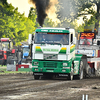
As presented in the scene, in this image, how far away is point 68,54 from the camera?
19609 mm

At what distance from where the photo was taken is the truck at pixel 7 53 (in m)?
33.7

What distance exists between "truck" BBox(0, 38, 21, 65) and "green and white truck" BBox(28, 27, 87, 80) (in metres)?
13.1

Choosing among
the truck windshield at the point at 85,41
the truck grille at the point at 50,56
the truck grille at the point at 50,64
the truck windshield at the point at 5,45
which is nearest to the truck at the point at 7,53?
the truck windshield at the point at 5,45

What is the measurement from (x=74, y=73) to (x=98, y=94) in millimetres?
7470

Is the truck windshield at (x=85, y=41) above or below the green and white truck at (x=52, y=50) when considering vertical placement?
above

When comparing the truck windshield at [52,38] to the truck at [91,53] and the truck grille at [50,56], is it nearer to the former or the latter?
the truck grille at [50,56]

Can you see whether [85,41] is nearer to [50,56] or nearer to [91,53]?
[91,53]

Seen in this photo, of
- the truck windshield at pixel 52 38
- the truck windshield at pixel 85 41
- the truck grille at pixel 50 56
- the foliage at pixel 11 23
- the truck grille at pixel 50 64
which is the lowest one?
the truck grille at pixel 50 64

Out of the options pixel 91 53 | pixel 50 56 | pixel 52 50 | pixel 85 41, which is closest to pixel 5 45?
pixel 85 41

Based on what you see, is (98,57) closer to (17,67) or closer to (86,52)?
(86,52)

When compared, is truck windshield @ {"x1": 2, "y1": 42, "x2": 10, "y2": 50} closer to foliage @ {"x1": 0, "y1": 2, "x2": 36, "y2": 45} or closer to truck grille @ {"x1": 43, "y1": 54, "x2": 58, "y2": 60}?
foliage @ {"x1": 0, "y1": 2, "x2": 36, "y2": 45}

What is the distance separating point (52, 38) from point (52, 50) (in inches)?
26.7

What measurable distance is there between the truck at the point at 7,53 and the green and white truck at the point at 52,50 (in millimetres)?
13073

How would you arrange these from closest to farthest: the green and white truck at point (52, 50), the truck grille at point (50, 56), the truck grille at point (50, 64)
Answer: the green and white truck at point (52, 50)
the truck grille at point (50, 56)
the truck grille at point (50, 64)
